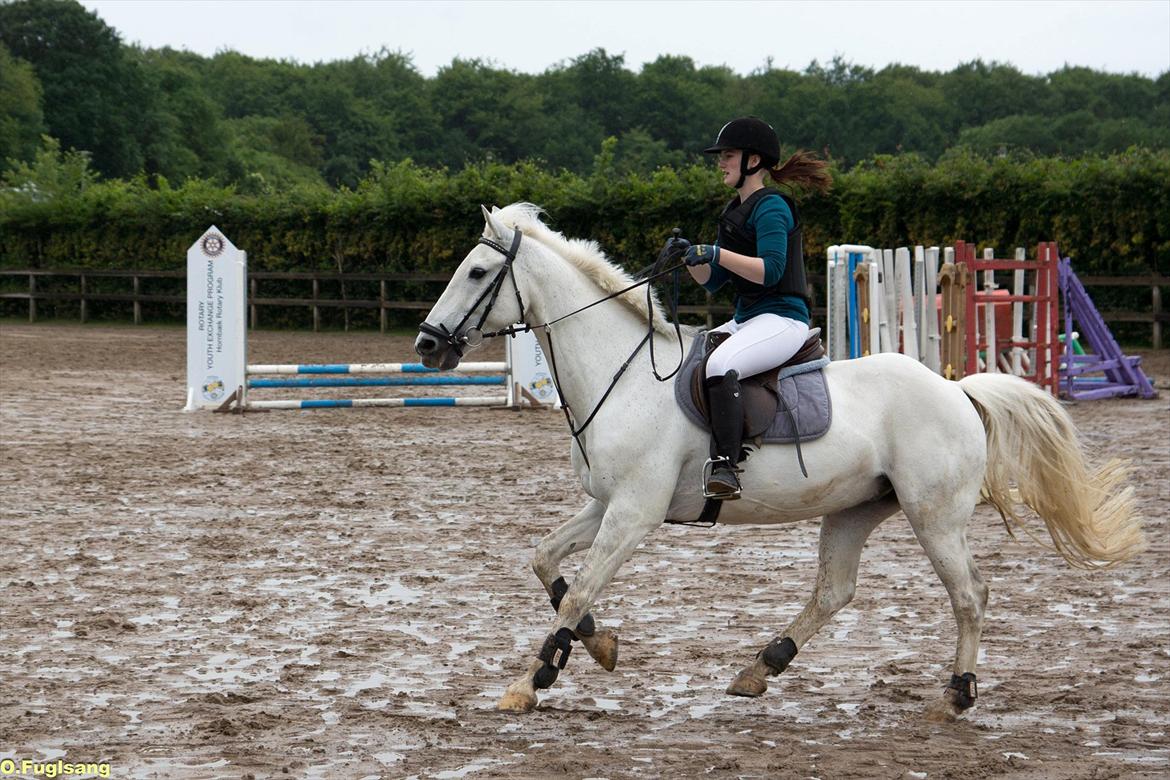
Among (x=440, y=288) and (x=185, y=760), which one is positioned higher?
(x=440, y=288)

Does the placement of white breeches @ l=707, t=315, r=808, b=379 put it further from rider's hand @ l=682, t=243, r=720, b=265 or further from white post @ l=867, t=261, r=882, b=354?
white post @ l=867, t=261, r=882, b=354

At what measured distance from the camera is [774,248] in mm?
4918

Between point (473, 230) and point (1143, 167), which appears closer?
point (1143, 167)

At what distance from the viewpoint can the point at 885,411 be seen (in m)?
5.11

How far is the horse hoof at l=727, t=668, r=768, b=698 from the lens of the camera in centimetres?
494

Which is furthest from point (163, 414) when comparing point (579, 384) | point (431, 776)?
point (431, 776)

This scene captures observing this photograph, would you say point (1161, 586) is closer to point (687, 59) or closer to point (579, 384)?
point (579, 384)

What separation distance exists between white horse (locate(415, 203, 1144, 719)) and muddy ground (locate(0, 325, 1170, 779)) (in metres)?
0.32

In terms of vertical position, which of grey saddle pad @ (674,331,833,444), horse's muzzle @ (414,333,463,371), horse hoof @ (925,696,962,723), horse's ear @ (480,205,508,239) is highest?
horse's ear @ (480,205,508,239)

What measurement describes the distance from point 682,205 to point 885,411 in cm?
1981

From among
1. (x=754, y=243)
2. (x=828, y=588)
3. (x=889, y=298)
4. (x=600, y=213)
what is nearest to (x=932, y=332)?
(x=889, y=298)

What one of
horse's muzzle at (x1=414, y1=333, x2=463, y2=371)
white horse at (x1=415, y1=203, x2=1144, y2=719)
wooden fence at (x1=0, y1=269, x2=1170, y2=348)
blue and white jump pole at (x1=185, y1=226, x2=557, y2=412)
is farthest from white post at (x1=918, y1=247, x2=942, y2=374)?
horse's muzzle at (x1=414, y1=333, x2=463, y2=371)

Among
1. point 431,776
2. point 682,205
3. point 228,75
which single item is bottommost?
point 431,776

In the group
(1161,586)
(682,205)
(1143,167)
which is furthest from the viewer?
(682,205)
